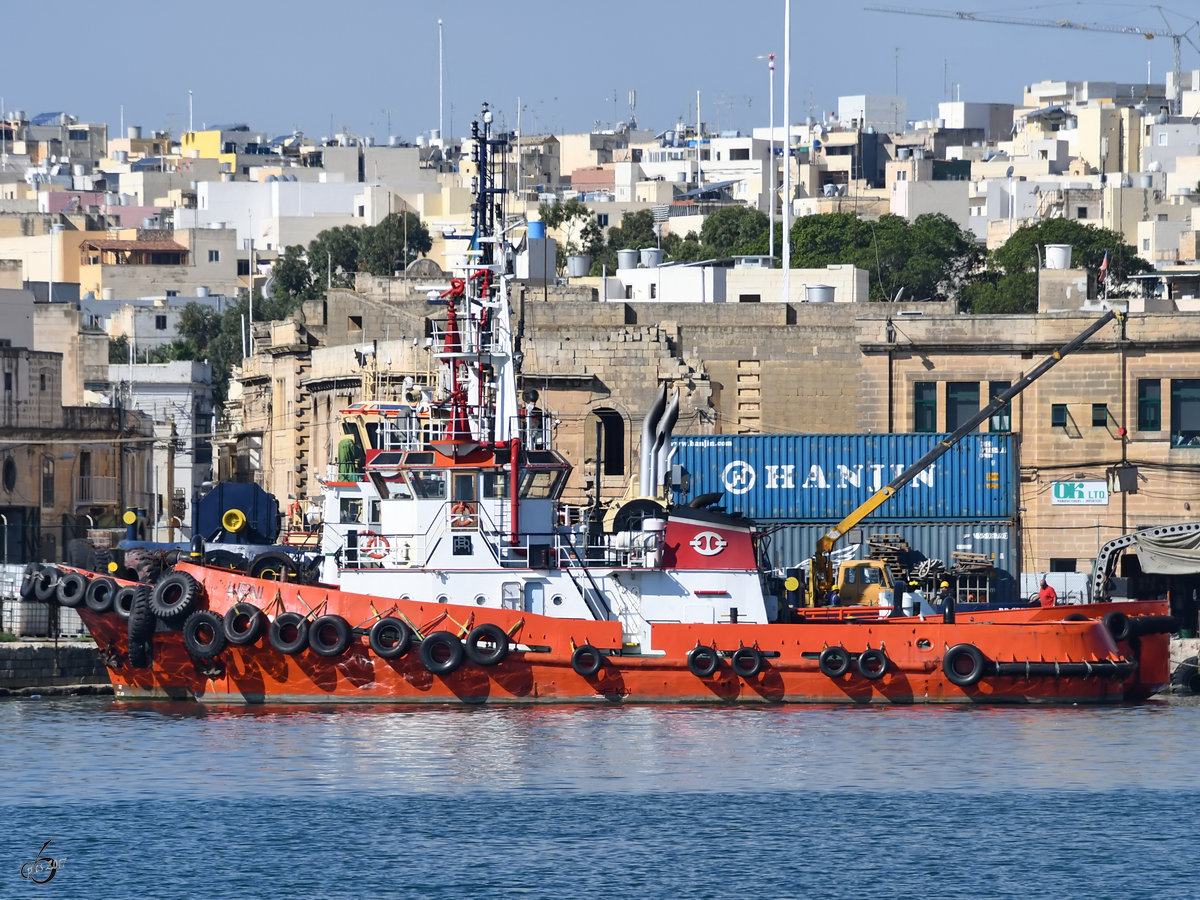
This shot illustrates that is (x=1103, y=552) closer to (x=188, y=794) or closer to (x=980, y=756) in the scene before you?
(x=980, y=756)

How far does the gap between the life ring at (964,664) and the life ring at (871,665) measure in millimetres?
922

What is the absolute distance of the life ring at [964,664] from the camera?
32.8 meters

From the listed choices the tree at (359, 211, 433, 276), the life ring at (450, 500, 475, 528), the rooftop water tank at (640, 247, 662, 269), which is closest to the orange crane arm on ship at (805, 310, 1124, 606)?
the life ring at (450, 500, 475, 528)

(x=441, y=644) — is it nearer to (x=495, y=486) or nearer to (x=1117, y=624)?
(x=495, y=486)

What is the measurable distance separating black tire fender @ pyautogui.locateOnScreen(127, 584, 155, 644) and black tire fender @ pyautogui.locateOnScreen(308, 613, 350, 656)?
2.36 m

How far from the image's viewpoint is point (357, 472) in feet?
116

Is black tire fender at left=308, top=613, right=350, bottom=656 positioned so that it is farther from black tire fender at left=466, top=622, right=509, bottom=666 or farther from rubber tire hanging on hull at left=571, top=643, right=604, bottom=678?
rubber tire hanging on hull at left=571, top=643, right=604, bottom=678

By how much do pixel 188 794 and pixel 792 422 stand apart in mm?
24633

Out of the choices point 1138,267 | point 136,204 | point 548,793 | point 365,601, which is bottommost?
point 548,793

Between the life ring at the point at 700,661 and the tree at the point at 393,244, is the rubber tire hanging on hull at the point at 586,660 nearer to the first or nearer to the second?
the life ring at the point at 700,661

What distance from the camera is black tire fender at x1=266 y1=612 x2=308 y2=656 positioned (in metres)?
32.1

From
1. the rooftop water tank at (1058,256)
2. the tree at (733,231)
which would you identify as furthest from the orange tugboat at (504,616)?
the tree at (733,231)

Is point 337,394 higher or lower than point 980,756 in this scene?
higher

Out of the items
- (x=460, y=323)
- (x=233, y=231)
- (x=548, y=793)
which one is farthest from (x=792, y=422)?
(x=233, y=231)
